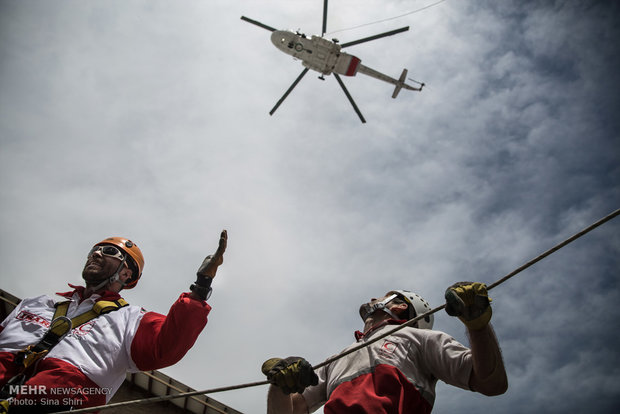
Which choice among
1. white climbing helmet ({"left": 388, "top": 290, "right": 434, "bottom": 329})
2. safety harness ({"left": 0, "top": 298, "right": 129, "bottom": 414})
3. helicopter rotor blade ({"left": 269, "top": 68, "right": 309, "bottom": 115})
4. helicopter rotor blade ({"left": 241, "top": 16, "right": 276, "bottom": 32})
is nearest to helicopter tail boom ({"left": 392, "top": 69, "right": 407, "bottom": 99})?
helicopter rotor blade ({"left": 269, "top": 68, "right": 309, "bottom": 115})

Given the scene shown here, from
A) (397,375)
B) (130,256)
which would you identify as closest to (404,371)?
(397,375)

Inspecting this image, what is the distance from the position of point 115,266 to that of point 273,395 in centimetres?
250

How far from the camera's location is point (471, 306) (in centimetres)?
259

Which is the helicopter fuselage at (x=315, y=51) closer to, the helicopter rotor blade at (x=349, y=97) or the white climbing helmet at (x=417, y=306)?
the helicopter rotor blade at (x=349, y=97)

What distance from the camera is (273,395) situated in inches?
123

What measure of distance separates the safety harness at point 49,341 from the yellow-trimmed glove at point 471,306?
10.3 ft

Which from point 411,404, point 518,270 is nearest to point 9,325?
point 411,404

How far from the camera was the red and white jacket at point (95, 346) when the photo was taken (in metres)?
2.85

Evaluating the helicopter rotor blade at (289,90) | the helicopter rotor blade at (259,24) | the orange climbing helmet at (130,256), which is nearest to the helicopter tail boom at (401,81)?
the helicopter rotor blade at (289,90)

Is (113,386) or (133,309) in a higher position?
(133,309)

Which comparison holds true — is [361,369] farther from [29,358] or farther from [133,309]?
[29,358]

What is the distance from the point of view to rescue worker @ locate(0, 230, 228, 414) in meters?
2.80

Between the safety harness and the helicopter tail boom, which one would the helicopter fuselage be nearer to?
the helicopter tail boom

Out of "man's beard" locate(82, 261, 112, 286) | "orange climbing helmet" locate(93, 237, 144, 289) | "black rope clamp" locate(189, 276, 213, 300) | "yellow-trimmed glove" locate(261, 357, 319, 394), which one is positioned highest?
"orange climbing helmet" locate(93, 237, 144, 289)
